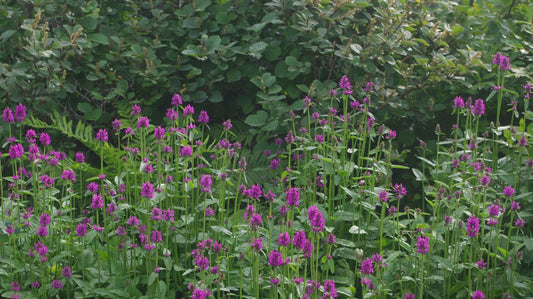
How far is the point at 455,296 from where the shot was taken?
9.64 ft

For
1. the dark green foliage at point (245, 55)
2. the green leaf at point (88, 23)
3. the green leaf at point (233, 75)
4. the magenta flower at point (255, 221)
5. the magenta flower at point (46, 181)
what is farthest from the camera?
the green leaf at point (88, 23)

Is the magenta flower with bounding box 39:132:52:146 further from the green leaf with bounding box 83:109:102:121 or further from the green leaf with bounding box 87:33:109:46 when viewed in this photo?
the green leaf with bounding box 87:33:109:46

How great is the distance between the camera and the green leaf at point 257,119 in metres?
4.00

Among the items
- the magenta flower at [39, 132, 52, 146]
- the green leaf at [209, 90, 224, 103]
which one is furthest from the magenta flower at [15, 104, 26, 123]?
the green leaf at [209, 90, 224, 103]

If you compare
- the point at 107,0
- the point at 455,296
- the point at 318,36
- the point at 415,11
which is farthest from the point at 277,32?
the point at 455,296

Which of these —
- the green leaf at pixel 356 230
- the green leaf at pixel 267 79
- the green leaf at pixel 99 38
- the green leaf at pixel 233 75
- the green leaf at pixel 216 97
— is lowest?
the green leaf at pixel 356 230

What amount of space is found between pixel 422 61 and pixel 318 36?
0.71 meters

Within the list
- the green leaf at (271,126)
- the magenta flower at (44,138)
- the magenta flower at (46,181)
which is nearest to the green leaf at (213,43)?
the green leaf at (271,126)

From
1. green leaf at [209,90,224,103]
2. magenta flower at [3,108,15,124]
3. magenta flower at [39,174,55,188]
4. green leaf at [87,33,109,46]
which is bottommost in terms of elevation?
green leaf at [209,90,224,103]

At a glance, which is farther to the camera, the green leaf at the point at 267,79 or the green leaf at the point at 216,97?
the green leaf at the point at 216,97

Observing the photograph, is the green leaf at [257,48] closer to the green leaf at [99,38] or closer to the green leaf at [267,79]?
the green leaf at [267,79]

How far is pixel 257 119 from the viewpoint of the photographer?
403cm

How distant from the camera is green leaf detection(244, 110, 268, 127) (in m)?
4.00

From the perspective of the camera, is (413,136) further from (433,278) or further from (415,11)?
(433,278)
